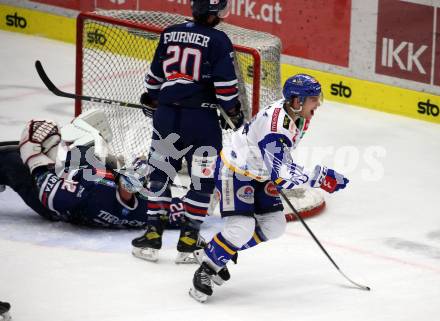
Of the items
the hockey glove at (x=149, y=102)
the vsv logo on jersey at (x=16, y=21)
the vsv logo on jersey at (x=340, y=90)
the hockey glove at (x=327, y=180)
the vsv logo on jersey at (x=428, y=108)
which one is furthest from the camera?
the vsv logo on jersey at (x=16, y=21)

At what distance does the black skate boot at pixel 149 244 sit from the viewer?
6062mm

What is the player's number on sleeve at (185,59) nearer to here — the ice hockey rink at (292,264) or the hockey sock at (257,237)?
the hockey sock at (257,237)

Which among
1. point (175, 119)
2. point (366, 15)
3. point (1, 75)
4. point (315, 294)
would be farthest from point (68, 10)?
point (315, 294)

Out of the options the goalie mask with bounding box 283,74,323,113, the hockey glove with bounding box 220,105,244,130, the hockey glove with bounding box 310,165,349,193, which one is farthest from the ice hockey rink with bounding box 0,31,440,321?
the goalie mask with bounding box 283,74,323,113

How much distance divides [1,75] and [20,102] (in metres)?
0.68

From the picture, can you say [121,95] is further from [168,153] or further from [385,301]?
[385,301]

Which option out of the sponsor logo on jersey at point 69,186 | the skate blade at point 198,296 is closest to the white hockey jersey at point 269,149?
the skate blade at point 198,296

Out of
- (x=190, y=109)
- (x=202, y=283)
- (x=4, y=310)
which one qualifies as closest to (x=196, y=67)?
(x=190, y=109)

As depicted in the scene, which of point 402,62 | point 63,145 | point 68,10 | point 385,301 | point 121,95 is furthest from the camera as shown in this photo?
point 68,10

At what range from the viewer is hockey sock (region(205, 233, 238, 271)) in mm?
5520

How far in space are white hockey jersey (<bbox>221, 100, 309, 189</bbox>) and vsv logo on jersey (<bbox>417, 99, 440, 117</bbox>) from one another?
3.29 metres

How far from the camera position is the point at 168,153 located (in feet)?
19.7

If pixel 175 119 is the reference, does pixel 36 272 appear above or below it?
below

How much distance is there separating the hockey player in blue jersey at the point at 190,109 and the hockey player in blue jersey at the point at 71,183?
0.19 metres
